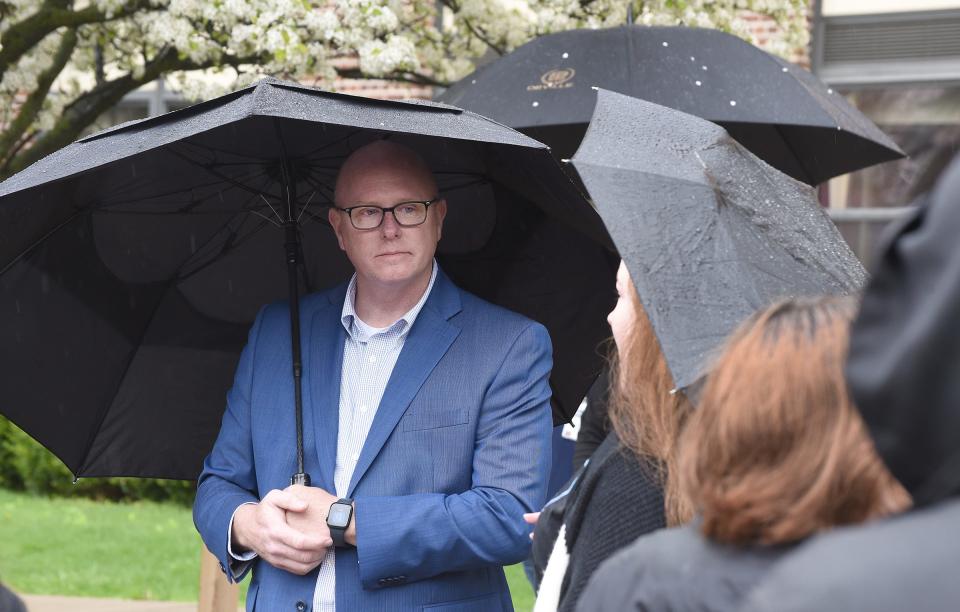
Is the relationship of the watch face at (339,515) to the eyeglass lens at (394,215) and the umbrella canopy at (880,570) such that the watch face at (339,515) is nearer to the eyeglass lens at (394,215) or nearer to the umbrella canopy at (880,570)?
the eyeglass lens at (394,215)

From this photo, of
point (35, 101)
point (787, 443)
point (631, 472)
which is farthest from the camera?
point (35, 101)

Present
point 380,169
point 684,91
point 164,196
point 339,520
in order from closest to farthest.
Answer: point 339,520, point 380,169, point 164,196, point 684,91

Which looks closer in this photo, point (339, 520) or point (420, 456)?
point (339, 520)

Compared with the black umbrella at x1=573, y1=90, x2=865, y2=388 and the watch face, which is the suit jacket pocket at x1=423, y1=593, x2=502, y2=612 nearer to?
the watch face

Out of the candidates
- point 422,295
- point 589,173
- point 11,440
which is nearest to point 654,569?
point 589,173

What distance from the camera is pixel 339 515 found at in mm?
3143

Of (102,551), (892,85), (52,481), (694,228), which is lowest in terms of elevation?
(52,481)

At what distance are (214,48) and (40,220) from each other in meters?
3.51

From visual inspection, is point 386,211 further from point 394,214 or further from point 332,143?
point 332,143

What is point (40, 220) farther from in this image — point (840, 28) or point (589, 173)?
point (840, 28)

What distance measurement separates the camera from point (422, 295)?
11.6ft

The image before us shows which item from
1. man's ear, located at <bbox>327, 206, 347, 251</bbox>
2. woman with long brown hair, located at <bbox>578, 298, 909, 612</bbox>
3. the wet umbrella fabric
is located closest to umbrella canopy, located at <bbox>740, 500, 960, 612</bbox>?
the wet umbrella fabric

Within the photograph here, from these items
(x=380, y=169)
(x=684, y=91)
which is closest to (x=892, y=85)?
(x=684, y=91)

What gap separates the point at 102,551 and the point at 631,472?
7743mm
